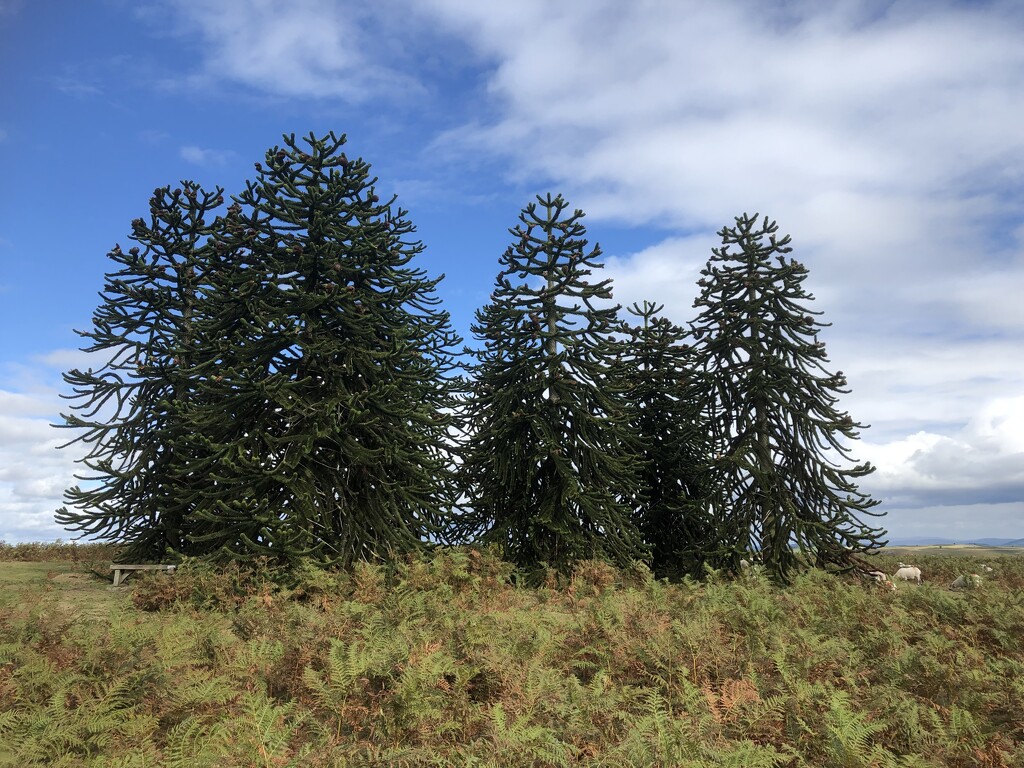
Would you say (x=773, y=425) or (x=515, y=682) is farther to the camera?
(x=773, y=425)

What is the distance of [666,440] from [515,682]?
16.2 metres

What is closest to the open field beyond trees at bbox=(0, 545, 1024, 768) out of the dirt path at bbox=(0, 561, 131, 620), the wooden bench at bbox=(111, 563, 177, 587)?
the dirt path at bbox=(0, 561, 131, 620)

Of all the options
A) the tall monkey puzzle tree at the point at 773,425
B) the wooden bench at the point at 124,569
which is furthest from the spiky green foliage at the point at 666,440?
the wooden bench at the point at 124,569

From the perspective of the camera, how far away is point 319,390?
16.4 meters

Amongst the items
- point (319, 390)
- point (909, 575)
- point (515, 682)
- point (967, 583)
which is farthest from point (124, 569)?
point (909, 575)

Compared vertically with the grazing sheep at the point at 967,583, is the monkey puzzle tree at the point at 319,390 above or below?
above

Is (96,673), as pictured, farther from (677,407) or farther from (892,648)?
(677,407)

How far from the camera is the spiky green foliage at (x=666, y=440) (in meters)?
21.5

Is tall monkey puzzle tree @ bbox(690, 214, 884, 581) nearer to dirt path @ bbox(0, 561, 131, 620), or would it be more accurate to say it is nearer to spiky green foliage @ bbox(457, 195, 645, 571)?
spiky green foliage @ bbox(457, 195, 645, 571)

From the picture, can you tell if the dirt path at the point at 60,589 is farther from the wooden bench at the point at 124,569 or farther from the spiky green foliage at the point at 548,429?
the spiky green foliage at the point at 548,429

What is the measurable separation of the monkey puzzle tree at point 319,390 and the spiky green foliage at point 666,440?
282 inches

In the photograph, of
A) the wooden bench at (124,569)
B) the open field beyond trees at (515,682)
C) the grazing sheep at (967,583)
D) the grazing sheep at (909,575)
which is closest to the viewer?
the open field beyond trees at (515,682)

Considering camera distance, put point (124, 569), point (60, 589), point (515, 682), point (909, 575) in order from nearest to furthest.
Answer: point (515, 682) → point (60, 589) → point (124, 569) → point (909, 575)

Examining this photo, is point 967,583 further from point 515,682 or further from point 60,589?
point 60,589
